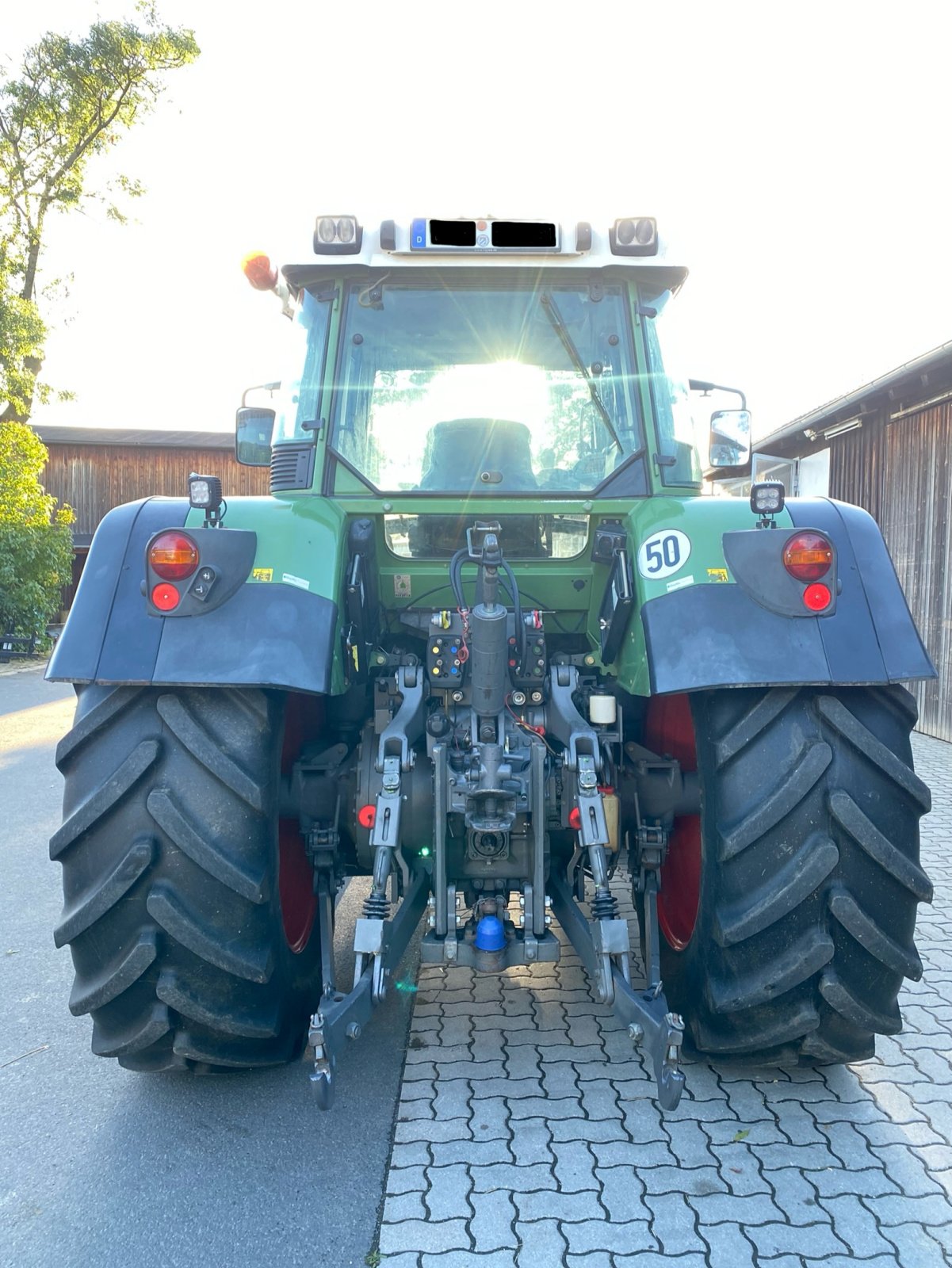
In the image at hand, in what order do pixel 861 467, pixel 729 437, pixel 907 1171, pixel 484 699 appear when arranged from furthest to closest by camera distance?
pixel 861 467
pixel 729 437
pixel 484 699
pixel 907 1171

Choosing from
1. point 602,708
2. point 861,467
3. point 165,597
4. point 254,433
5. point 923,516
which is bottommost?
point 602,708

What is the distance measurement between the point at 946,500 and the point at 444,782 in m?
7.74

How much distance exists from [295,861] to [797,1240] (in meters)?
1.84

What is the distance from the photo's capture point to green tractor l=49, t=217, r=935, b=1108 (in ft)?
8.24

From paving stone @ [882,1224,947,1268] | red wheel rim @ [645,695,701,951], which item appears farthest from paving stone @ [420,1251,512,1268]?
red wheel rim @ [645,695,701,951]

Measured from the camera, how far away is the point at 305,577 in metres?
2.78

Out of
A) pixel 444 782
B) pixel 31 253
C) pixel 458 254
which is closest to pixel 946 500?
pixel 458 254

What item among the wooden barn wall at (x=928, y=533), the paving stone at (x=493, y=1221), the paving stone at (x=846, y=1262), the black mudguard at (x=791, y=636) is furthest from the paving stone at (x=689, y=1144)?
the wooden barn wall at (x=928, y=533)

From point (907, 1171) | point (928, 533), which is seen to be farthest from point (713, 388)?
point (928, 533)

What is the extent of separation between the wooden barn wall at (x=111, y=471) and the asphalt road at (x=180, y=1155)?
22846mm

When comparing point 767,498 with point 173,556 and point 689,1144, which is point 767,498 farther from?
point 689,1144

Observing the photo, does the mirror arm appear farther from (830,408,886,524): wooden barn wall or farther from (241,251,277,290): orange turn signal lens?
(830,408,886,524): wooden barn wall

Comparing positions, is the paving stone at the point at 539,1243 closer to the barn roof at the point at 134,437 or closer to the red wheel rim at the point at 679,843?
the red wheel rim at the point at 679,843

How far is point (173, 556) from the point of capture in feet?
8.60
